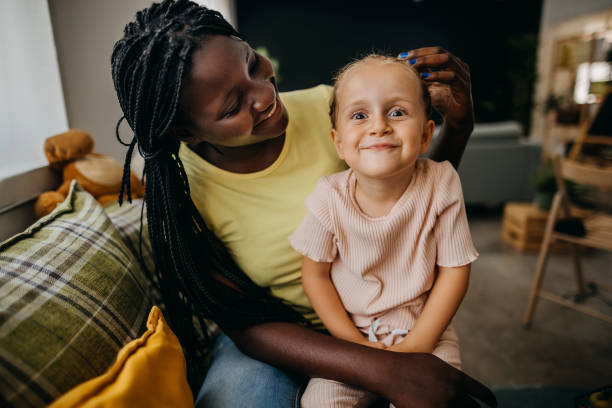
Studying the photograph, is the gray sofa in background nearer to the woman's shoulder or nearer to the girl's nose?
the woman's shoulder

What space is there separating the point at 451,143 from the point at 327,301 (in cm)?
53

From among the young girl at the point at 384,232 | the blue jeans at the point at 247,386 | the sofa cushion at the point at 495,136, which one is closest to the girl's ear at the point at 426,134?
the young girl at the point at 384,232

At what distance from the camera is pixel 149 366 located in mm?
587

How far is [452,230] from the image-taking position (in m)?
0.83

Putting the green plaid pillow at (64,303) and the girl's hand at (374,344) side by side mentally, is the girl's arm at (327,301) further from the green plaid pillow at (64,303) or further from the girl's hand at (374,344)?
the green plaid pillow at (64,303)

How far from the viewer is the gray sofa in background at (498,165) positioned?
3.51m

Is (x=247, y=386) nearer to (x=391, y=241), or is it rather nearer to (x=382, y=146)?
(x=391, y=241)

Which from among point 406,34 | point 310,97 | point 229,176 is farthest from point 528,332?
point 406,34

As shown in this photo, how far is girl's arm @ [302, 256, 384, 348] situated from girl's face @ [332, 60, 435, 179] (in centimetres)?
28

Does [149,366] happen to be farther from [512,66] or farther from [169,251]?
[512,66]

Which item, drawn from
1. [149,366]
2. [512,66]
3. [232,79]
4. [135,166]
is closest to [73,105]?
[135,166]

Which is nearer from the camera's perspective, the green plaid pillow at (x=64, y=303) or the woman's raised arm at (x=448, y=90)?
the green plaid pillow at (x=64, y=303)

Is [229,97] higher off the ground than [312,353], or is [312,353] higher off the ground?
[229,97]

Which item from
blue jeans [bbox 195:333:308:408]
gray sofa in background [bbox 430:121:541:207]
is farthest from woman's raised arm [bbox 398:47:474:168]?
gray sofa in background [bbox 430:121:541:207]
